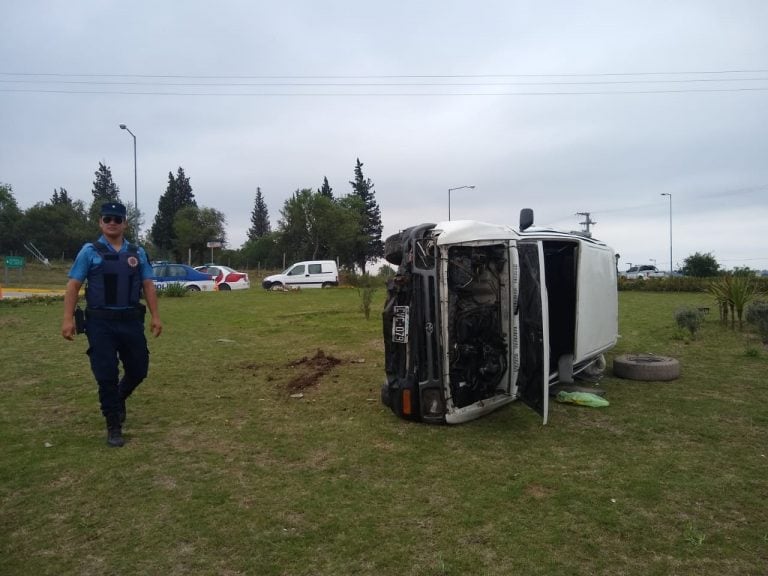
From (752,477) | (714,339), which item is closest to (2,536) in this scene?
(752,477)

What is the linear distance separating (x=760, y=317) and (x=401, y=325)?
8.18 metres

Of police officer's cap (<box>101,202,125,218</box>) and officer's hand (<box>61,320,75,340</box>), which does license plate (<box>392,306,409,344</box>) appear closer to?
police officer's cap (<box>101,202,125,218</box>)

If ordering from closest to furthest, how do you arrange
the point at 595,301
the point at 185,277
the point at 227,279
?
1. the point at 595,301
2. the point at 185,277
3. the point at 227,279

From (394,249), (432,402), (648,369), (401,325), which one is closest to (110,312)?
(401,325)

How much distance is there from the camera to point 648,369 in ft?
22.4

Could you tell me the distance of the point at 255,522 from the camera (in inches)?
126

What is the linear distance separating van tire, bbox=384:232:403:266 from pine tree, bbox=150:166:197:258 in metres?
69.4

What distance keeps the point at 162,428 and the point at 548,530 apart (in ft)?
11.4

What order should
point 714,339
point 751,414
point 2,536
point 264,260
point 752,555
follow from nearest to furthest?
point 752,555 < point 2,536 < point 751,414 < point 714,339 < point 264,260

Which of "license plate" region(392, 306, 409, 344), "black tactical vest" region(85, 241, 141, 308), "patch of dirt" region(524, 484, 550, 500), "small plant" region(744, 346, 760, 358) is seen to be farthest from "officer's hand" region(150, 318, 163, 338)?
"small plant" region(744, 346, 760, 358)

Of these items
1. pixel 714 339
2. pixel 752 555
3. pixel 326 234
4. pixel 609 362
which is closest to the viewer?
pixel 752 555

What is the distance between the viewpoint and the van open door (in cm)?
448

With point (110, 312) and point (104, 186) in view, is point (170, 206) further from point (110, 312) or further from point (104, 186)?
point (110, 312)

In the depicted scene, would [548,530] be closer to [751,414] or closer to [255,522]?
[255,522]
